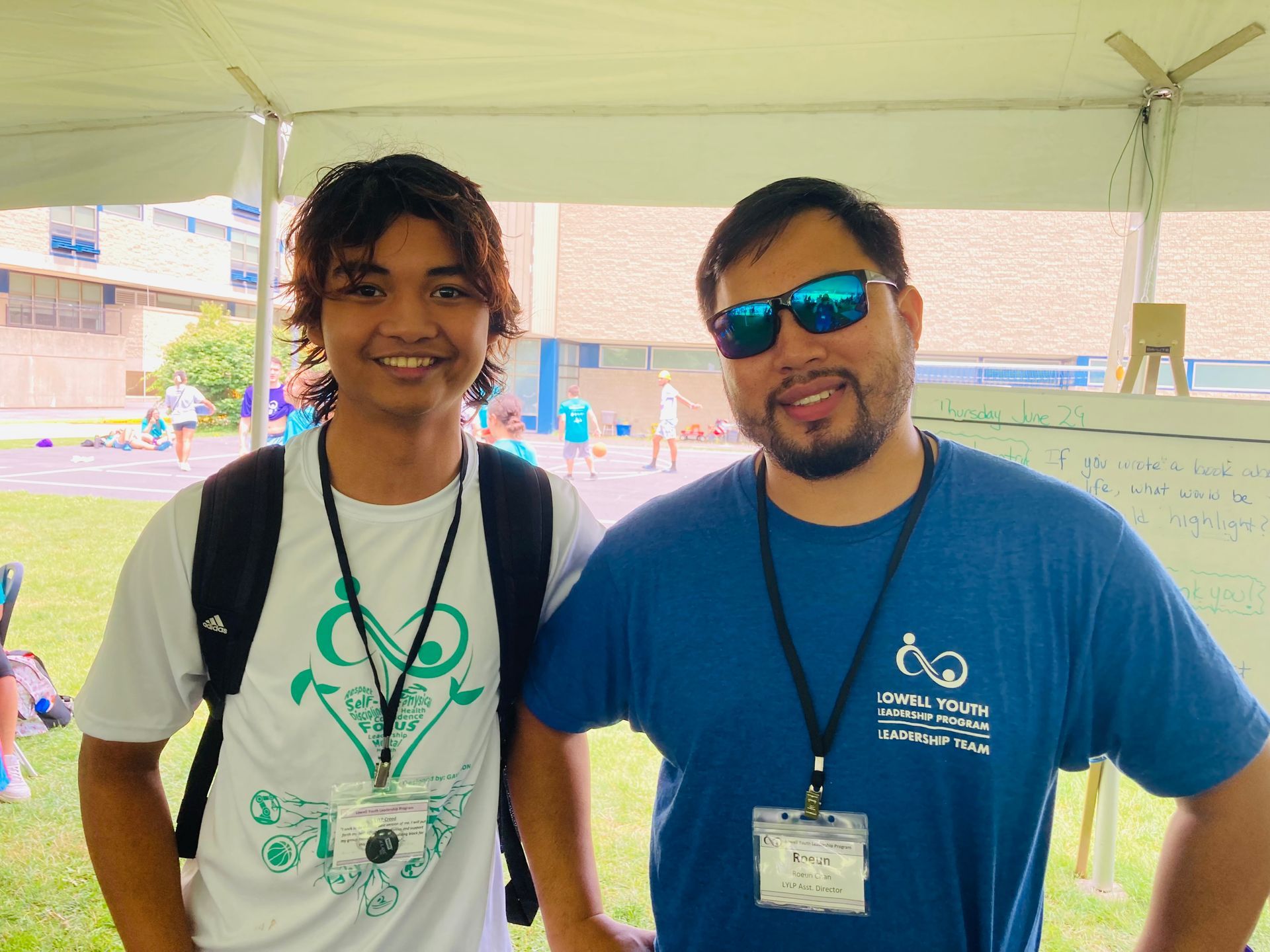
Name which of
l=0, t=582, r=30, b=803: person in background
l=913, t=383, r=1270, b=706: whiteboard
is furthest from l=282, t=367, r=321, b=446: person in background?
l=0, t=582, r=30, b=803: person in background

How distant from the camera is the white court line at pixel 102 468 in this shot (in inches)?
568

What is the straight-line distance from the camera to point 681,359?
1109 inches

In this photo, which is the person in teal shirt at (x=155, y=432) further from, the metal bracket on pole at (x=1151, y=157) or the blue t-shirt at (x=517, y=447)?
the metal bracket on pole at (x=1151, y=157)

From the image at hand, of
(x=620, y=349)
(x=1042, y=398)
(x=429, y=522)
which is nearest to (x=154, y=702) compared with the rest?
(x=429, y=522)

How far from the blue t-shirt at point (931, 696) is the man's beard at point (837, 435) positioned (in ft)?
0.32

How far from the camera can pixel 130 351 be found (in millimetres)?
28172

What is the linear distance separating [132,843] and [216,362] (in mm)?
26522

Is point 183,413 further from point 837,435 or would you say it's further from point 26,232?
point 26,232

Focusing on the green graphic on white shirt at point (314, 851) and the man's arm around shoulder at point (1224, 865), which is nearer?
the man's arm around shoulder at point (1224, 865)

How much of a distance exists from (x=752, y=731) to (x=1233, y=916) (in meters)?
0.73

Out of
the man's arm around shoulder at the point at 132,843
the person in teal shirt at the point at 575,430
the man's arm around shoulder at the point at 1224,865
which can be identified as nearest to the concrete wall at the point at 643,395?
the person in teal shirt at the point at 575,430

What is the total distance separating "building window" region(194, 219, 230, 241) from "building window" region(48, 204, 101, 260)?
382 cm

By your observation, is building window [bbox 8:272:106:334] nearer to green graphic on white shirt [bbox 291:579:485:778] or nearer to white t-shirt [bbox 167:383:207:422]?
white t-shirt [bbox 167:383:207:422]

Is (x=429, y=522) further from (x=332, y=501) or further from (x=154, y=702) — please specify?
(x=154, y=702)
